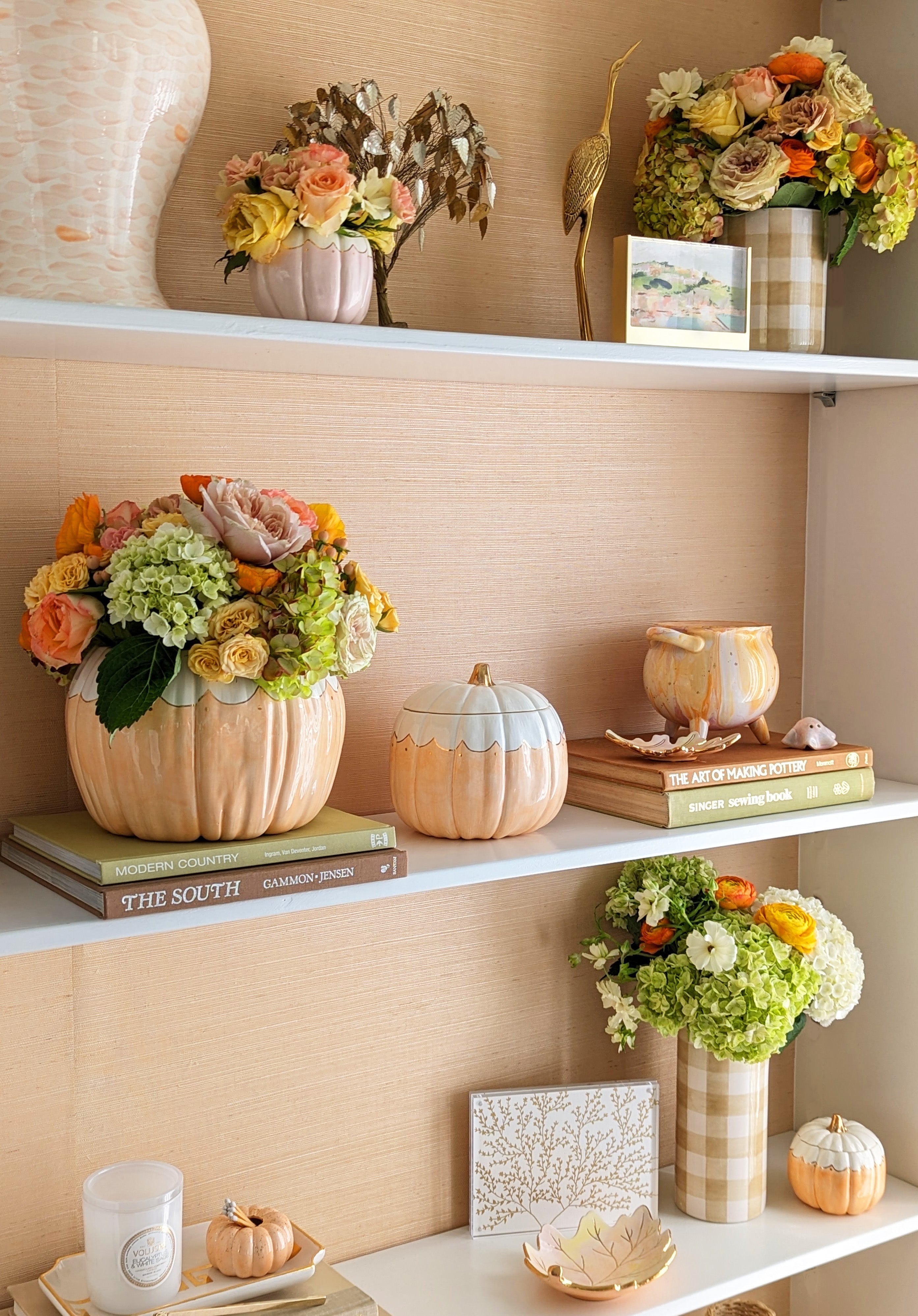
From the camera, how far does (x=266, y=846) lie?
103cm

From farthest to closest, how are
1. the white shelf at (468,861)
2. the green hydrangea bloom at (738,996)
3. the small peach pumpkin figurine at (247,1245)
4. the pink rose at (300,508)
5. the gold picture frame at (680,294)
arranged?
the green hydrangea bloom at (738,996)
the gold picture frame at (680,294)
the small peach pumpkin figurine at (247,1245)
the pink rose at (300,508)
the white shelf at (468,861)

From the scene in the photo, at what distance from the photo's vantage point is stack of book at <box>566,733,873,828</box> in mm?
1282

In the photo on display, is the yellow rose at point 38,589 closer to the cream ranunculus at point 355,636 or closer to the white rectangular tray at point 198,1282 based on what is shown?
the cream ranunculus at point 355,636

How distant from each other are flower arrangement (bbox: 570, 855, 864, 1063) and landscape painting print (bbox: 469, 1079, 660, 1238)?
80 mm

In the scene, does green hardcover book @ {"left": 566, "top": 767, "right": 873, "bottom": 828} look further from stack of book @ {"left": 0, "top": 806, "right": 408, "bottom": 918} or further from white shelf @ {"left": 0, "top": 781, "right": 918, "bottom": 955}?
stack of book @ {"left": 0, "top": 806, "right": 408, "bottom": 918}

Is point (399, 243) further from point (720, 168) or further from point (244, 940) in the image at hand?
point (244, 940)

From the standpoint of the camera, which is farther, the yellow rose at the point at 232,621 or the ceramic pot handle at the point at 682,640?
the ceramic pot handle at the point at 682,640

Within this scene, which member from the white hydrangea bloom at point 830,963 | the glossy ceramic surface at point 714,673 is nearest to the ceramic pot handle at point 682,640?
the glossy ceramic surface at point 714,673

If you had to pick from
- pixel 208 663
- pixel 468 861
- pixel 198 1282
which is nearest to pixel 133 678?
pixel 208 663

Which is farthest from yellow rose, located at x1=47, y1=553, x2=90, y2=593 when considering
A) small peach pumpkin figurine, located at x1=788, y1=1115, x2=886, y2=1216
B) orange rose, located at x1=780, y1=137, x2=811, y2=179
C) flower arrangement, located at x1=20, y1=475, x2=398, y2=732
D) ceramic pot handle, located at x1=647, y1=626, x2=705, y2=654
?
small peach pumpkin figurine, located at x1=788, y1=1115, x2=886, y2=1216

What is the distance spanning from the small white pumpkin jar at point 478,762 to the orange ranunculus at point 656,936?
0.93 ft

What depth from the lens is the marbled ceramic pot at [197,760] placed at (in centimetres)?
99

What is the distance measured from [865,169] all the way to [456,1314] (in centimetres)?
125

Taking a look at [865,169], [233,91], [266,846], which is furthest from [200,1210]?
[865,169]
